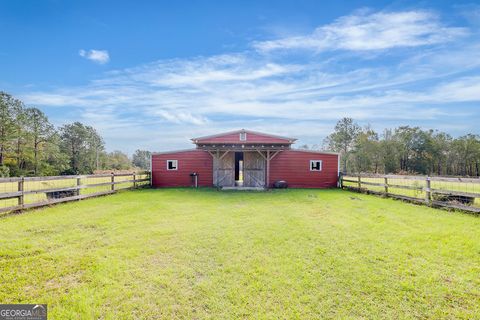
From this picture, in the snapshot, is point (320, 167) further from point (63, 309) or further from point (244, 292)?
point (63, 309)

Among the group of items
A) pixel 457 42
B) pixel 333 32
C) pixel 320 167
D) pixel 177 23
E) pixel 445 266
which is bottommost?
pixel 445 266

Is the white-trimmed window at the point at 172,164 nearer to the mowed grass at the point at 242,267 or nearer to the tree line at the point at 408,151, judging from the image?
the mowed grass at the point at 242,267

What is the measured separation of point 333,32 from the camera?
13867mm

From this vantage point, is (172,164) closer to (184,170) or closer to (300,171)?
(184,170)

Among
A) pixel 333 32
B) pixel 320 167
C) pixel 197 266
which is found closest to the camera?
pixel 197 266

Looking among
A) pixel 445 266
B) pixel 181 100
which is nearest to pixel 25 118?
pixel 181 100

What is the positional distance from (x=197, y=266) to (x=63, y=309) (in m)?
1.62

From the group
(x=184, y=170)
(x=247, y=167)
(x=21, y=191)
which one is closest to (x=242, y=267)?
(x=21, y=191)

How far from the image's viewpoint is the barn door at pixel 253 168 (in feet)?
53.2

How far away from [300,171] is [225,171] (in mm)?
5193

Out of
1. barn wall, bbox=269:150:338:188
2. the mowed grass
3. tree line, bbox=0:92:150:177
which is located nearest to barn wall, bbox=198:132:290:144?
barn wall, bbox=269:150:338:188

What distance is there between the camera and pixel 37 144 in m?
34.5

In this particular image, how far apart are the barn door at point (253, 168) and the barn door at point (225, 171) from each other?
2.94ft

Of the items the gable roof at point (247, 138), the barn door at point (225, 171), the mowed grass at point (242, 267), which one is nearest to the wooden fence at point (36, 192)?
the mowed grass at point (242, 267)
